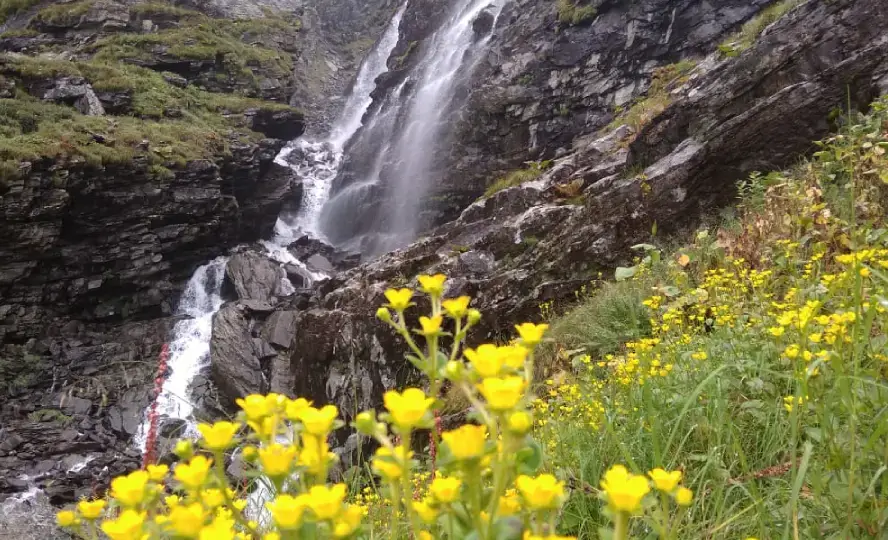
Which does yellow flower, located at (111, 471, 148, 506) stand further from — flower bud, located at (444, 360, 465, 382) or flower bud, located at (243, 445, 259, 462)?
flower bud, located at (444, 360, 465, 382)

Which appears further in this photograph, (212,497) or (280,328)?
(280,328)

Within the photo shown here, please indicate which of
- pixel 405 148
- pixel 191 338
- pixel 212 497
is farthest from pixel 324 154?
pixel 212 497

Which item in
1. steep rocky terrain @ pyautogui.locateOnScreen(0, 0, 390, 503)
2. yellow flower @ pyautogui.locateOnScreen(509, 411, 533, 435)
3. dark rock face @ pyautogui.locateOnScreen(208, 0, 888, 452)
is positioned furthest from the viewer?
steep rocky terrain @ pyautogui.locateOnScreen(0, 0, 390, 503)

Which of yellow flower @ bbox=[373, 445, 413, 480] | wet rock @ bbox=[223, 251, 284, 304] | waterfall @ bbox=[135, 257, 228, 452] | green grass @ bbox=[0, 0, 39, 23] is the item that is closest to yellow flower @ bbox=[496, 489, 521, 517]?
yellow flower @ bbox=[373, 445, 413, 480]

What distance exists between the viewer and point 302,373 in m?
6.60

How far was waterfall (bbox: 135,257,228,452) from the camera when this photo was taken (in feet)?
31.4

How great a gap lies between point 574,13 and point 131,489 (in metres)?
13.9

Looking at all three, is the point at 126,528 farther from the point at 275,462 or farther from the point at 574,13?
the point at 574,13

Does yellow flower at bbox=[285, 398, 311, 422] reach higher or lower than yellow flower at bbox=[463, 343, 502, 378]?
lower

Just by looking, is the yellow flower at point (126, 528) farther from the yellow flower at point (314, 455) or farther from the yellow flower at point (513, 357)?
the yellow flower at point (513, 357)

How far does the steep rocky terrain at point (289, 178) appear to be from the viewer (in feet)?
17.2

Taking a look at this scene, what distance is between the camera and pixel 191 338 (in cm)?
1178

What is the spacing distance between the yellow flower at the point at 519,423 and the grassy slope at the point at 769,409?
1.42 feet

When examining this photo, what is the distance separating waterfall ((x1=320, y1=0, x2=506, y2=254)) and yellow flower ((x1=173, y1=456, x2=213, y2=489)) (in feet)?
41.3
